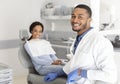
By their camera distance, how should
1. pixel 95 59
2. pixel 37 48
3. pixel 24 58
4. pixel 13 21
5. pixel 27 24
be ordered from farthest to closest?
1. pixel 27 24
2. pixel 13 21
3. pixel 37 48
4. pixel 24 58
5. pixel 95 59

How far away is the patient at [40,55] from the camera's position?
2.42 metres

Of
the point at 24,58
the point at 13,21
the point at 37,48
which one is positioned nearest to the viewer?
the point at 24,58

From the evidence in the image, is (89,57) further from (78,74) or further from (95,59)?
(78,74)

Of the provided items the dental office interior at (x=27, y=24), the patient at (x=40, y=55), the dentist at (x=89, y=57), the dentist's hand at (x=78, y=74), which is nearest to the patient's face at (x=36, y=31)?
the patient at (x=40, y=55)

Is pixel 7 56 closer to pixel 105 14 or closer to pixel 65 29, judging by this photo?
pixel 65 29

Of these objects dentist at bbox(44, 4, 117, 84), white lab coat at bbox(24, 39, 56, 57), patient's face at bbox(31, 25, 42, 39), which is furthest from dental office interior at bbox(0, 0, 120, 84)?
dentist at bbox(44, 4, 117, 84)

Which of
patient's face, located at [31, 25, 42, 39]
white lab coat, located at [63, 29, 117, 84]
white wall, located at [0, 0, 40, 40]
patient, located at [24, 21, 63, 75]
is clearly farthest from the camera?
white wall, located at [0, 0, 40, 40]

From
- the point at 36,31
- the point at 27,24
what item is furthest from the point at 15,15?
the point at 36,31

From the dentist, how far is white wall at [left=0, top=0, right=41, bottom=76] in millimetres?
2339

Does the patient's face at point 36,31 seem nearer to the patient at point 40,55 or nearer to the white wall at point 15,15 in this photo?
the patient at point 40,55

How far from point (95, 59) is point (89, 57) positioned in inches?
1.8

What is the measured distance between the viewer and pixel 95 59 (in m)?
1.53

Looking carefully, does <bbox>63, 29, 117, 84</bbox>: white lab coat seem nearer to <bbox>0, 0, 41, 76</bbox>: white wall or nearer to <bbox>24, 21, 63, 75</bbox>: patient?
<bbox>24, 21, 63, 75</bbox>: patient

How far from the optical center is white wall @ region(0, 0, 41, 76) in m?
3.72
